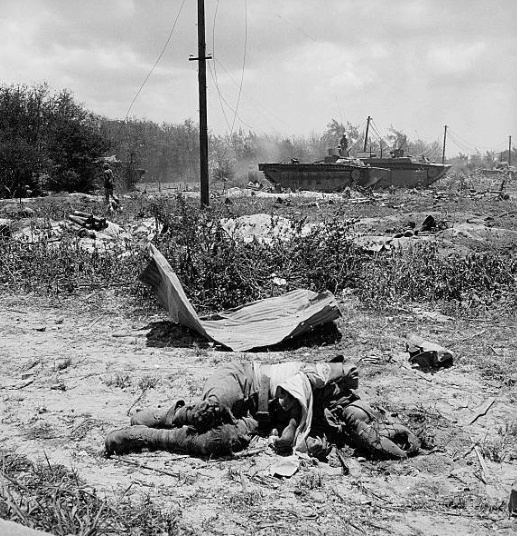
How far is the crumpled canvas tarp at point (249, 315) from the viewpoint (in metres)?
5.63

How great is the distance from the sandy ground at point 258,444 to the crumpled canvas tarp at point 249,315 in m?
0.19

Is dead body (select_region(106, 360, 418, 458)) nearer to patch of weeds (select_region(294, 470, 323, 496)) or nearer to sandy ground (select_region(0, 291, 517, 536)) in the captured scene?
sandy ground (select_region(0, 291, 517, 536))

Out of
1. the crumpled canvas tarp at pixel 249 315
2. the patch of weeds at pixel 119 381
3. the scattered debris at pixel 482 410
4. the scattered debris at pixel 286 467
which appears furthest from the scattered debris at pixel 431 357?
the patch of weeds at pixel 119 381

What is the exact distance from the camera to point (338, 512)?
113 inches

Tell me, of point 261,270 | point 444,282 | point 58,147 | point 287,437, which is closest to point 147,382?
point 287,437

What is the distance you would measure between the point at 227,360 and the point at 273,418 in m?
1.45

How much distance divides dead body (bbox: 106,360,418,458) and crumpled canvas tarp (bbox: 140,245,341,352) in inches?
65.9

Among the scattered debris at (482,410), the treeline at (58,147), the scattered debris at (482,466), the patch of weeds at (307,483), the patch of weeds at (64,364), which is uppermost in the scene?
the treeline at (58,147)

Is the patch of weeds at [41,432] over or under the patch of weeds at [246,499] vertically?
over

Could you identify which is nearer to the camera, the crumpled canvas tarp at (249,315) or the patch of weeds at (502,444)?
the patch of weeds at (502,444)

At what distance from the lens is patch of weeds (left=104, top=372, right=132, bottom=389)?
4.57 metres

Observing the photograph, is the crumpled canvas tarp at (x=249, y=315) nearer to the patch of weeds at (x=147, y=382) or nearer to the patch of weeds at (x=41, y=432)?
the patch of weeds at (x=147, y=382)

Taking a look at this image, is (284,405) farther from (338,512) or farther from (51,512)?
(51,512)

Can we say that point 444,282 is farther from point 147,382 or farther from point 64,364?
point 64,364
